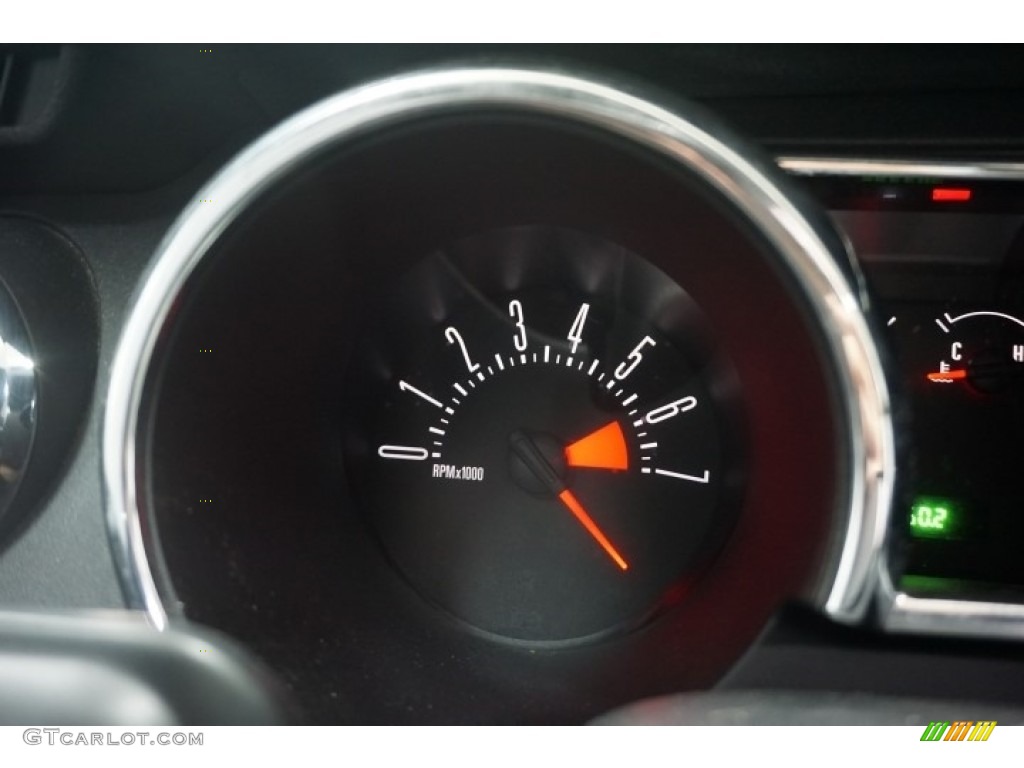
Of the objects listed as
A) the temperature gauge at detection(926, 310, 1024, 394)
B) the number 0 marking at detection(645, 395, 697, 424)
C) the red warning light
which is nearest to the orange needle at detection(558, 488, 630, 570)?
the number 0 marking at detection(645, 395, 697, 424)

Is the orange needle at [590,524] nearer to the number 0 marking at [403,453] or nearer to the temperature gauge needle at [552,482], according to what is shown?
the temperature gauge needle at [552,482]

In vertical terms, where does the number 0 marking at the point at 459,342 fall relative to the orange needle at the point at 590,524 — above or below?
above

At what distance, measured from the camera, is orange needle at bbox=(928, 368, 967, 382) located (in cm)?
137

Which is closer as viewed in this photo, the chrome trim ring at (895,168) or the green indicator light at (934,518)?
the chrome trim ring at (895,168)

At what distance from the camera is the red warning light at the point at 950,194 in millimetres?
1297

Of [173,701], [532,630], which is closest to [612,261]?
[532,630]

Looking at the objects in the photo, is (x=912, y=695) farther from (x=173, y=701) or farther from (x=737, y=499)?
(x=173, y=701)

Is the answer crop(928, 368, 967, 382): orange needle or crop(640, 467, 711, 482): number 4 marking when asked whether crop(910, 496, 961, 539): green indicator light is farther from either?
crop(640, 467, 711, 482): number 4 marking

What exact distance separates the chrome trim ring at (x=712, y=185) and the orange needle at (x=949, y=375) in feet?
1.29

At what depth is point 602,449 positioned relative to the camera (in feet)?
4.53

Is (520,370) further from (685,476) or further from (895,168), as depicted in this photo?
(895,168)

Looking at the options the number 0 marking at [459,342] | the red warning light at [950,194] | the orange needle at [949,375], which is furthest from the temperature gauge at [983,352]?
the number 0 marking at [459,342]

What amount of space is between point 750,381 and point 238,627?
60 centimetres

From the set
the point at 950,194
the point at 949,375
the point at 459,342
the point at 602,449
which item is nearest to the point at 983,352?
the point at 949,375
